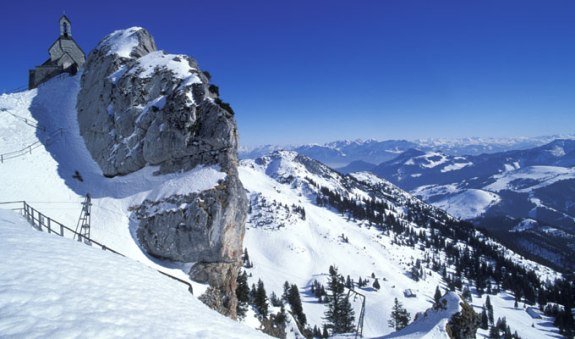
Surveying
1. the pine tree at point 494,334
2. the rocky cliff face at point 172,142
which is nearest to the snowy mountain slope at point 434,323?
the rocky cliff face at point 172,142

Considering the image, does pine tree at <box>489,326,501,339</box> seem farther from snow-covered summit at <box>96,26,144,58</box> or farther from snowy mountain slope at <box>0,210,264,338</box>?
snowy mountain slope at <box>0,210,264,338</box>

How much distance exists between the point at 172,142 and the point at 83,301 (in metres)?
32.8

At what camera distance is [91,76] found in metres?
53.5

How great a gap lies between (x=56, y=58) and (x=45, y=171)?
36.4 meters

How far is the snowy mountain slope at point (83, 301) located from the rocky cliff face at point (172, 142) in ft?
63.7

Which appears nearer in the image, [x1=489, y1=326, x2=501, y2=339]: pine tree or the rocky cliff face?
→ the rocky cliff face

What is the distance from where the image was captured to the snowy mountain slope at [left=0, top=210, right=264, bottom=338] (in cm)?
809

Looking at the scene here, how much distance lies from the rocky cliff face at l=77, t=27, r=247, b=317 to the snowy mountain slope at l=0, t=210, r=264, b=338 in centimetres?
1941

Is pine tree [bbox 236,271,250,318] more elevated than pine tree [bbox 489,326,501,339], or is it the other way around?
pine tree [bbox 236,271,250,318]

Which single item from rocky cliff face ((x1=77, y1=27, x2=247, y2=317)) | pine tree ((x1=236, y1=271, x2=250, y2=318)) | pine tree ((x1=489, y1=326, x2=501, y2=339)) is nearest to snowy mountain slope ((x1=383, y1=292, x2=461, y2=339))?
rocky cliff face ((x1=77, y1=27, x2=247, y2=317))

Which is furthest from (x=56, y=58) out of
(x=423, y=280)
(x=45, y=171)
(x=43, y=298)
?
(x=423, y=280)

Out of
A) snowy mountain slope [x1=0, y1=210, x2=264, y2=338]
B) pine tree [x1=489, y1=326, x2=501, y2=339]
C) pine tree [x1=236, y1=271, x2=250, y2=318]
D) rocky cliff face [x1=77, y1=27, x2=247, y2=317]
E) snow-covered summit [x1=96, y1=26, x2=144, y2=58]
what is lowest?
pine tree [x1=489, y1=326, x2=501, y2=339]

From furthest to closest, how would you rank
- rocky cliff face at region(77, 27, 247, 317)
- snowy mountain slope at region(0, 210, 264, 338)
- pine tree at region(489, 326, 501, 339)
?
1. pine tree at region(489, 326, 501, 339)
2. rocky cliff face at region(77, 27, 247, 317)
3. snowy mountain slope at region(0, 210, 264, 338)

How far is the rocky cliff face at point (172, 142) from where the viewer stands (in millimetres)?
35094
